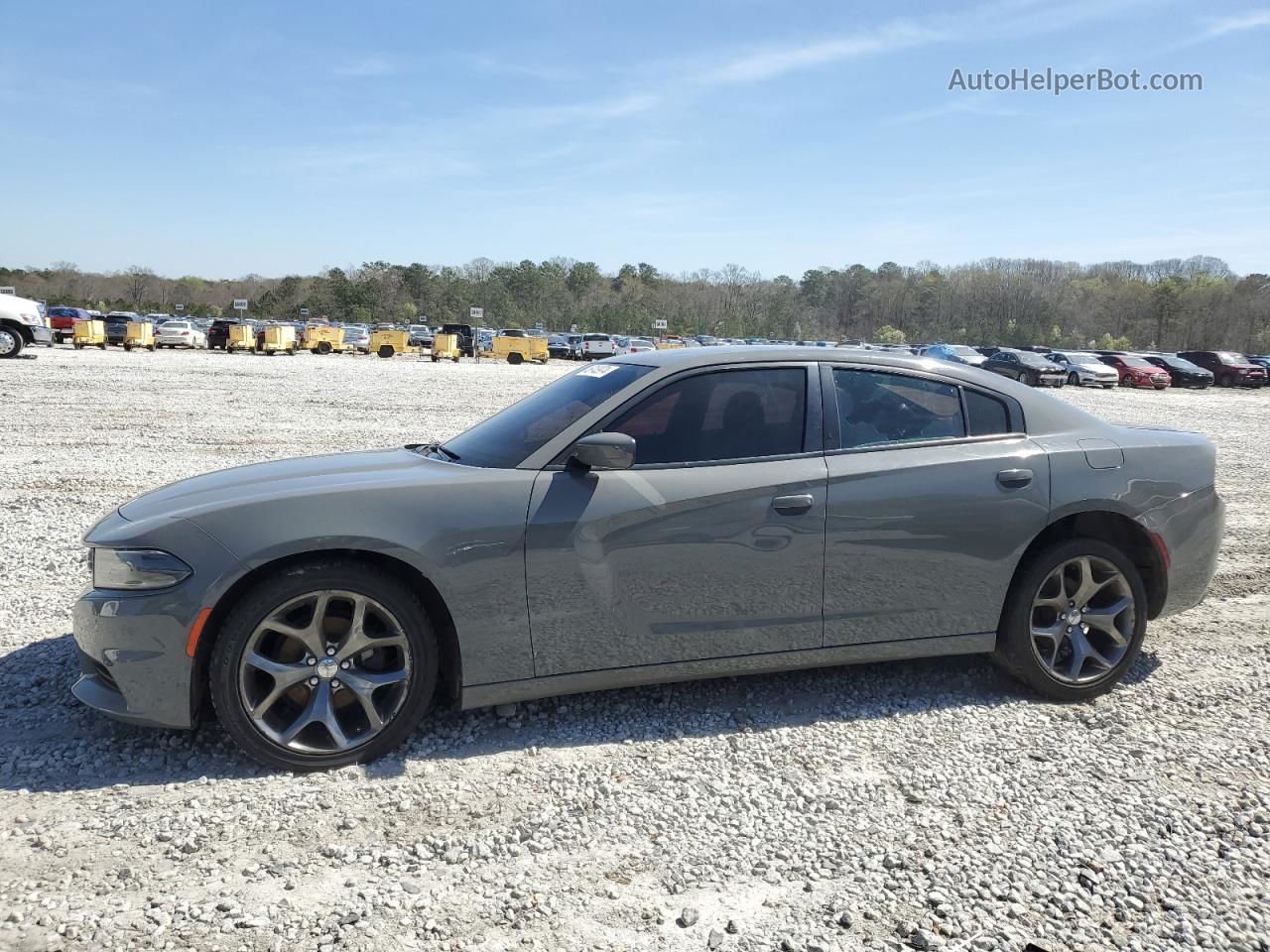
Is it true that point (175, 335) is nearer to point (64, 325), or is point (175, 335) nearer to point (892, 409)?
point (64, 325)

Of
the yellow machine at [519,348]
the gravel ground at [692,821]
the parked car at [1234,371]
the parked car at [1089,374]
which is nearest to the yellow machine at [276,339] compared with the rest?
the yellow machine at [519,348]

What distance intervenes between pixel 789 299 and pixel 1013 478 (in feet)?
462

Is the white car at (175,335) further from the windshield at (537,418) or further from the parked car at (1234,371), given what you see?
the parked car at (1234,371)

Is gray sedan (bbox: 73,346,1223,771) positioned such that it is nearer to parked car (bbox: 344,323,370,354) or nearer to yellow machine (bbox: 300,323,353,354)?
yellow machine (bbox: 300,323,353,354)

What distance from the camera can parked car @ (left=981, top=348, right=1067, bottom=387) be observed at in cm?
3812

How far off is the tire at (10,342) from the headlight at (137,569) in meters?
27.1

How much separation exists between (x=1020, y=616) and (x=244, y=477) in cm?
347

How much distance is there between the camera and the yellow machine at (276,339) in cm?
4381

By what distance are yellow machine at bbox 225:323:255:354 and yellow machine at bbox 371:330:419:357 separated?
666cm

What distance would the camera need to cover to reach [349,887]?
8.58ft

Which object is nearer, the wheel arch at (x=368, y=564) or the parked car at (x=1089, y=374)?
the wheel arch at (x=368, y=564)

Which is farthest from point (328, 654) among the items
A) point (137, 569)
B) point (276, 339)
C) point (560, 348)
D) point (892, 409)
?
point (560, 348)

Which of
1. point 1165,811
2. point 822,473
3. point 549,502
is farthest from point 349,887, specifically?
point 1165,811

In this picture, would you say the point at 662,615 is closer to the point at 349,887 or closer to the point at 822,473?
the point at 822,473
